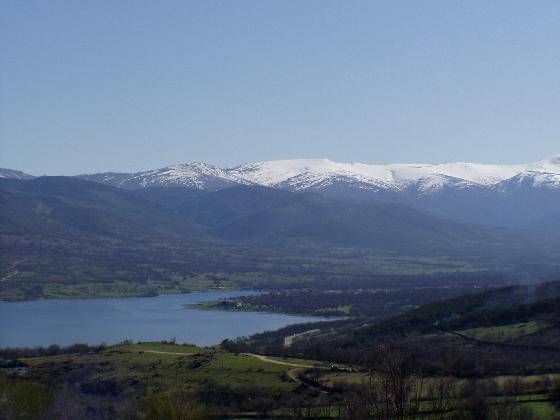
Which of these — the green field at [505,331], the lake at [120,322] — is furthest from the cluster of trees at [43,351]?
the green field at [505,331]

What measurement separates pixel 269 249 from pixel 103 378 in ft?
491

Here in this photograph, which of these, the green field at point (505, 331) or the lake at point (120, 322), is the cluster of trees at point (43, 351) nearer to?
the lake at point (120, 322)

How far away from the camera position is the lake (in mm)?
79875

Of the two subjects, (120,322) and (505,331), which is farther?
(120,322)

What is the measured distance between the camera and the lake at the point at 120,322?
262 feet

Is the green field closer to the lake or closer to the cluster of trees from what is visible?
the lake

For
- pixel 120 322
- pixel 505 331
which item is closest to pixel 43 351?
pixel 120 322

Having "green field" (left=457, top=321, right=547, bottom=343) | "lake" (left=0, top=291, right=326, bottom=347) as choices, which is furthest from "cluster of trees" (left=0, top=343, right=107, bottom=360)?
"green field" (left=457, top=321, right=547, bottom=343)

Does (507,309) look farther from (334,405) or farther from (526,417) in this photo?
(526,417)

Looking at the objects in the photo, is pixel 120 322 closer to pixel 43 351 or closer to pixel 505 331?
pixel 43 351

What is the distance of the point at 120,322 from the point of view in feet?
302

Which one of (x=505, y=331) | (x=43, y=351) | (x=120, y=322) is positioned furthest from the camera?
(x=120, y=322)

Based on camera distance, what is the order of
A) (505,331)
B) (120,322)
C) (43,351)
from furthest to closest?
(120,322) < (43,351) < (505,331)

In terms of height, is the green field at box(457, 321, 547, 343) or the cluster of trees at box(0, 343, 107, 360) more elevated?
the green field at box(457, 321, 547, 343)
